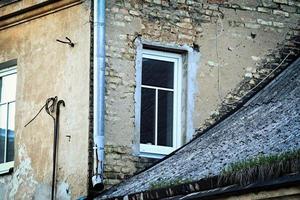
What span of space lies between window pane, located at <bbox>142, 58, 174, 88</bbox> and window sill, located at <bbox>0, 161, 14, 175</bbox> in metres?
2.41

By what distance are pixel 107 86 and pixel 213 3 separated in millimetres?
2175

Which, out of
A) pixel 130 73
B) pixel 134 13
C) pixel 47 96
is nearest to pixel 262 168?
pixel 130 73

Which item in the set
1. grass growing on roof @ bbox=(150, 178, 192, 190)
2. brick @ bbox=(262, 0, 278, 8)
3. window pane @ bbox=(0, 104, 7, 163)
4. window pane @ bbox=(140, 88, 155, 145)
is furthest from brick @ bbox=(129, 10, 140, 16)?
grass growing on roof @ bbox=(150, 178, 192, 190)

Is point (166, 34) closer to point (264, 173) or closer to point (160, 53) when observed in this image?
→ point (160, 53)

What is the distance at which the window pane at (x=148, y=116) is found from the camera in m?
13.9

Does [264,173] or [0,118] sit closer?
[264,173]

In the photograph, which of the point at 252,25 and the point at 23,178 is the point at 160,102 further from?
the point at 23,178

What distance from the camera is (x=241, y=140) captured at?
12.0 metres

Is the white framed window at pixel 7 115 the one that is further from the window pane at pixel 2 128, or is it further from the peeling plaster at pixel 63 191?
the peeling plaster at pixel 63 191

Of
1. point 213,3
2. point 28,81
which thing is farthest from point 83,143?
point 213,3

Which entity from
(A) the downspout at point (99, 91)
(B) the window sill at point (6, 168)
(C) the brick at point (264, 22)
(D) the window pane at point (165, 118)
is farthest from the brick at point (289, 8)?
(B) the window sill at point (6, 168)

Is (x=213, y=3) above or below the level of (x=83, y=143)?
above

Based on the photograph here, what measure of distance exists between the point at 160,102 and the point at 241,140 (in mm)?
2402

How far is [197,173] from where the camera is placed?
11375 mm
